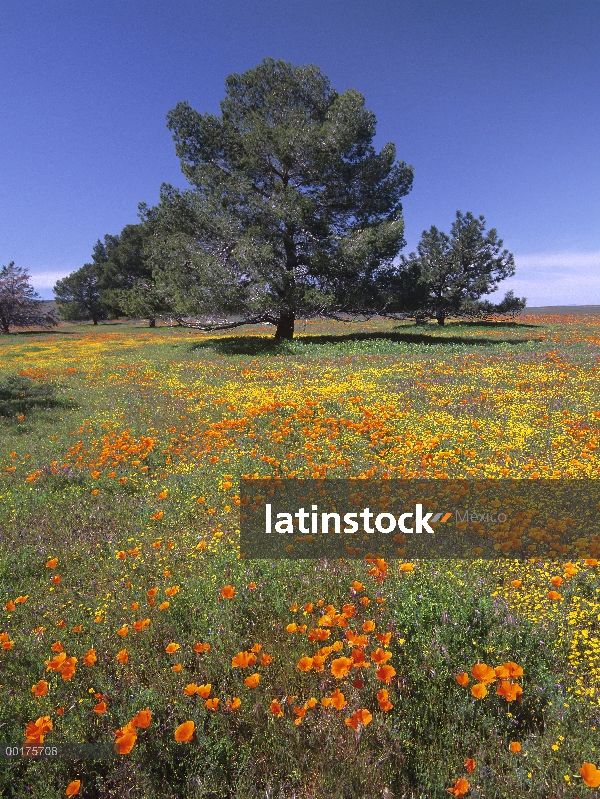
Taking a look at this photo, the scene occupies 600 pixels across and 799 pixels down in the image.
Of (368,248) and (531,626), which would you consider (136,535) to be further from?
(368,248)

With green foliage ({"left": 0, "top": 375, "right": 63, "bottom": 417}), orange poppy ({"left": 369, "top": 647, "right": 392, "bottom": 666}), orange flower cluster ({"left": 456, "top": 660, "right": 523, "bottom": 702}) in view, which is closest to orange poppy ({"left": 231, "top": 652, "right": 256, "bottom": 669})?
orange poppy ({"left": 369, "top": 647, "right": 392, "bottom": 666})

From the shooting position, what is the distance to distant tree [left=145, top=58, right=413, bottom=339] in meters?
22.5

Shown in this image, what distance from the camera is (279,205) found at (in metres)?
22.4

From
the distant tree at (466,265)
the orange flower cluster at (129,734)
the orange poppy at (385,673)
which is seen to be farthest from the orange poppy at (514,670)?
the distant tree at (466,265)

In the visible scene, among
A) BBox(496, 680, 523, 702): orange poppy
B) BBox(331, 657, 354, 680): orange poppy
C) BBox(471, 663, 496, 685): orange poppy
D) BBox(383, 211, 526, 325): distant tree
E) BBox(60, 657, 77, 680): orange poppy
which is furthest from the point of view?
BBox(383, 211, 526, 325): distant tree

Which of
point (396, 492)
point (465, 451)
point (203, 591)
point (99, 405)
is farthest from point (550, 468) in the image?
point (99, 405)

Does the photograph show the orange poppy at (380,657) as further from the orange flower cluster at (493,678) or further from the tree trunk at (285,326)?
the tree trunk at (285,326)

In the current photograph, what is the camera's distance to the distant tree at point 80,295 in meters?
→ 67.4

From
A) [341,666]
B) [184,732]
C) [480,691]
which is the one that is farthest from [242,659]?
[480,691]

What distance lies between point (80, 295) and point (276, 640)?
248 ft

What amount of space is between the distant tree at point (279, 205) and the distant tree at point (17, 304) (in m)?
39.8

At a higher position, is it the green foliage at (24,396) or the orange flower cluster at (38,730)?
the green foliage at (24,396)

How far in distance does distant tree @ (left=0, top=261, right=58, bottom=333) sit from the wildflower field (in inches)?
2238

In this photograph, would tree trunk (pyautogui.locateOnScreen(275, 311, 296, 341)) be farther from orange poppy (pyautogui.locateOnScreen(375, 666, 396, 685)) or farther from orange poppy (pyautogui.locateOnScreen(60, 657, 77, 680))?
orange poppy (pyautogui.locateOnScreen(375, 666, 396, 685))
